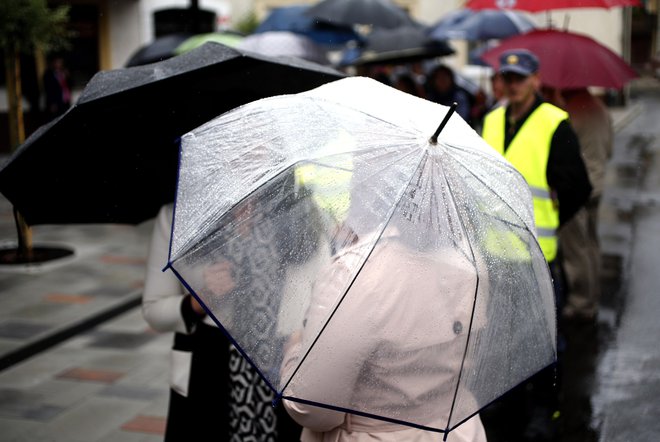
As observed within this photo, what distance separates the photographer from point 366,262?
6.59ft

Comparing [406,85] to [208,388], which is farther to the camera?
[406,85]

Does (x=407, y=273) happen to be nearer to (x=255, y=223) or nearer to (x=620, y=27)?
(x=255, y=223)

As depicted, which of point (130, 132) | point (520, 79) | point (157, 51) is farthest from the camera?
point (157, 51)

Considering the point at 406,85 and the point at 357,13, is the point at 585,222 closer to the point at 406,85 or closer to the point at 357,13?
the point at 406,85

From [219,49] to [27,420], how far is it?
306cm

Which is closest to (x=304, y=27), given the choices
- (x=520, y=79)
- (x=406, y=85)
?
(x=406, y=85)

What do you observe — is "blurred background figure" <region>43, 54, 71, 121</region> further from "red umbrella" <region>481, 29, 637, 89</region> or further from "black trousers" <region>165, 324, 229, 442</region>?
"black trousers" <region>165, 324, 229, 442</region>

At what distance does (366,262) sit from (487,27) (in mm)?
11815

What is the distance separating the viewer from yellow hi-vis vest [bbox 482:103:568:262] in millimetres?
4711

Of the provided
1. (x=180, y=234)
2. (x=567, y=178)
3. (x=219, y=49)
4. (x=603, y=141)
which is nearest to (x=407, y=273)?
(x=180, y=234)

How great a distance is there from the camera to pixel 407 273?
2025 millimetres

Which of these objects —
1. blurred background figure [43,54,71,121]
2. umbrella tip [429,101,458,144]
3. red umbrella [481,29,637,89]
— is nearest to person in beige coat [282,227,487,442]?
umbrella tip [429,101,458,144]

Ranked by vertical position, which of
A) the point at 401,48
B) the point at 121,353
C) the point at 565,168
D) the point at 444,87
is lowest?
the point at 121,353

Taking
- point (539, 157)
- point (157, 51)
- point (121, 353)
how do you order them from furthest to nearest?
point (157, 51), point (121, 353), point (539, 157)
